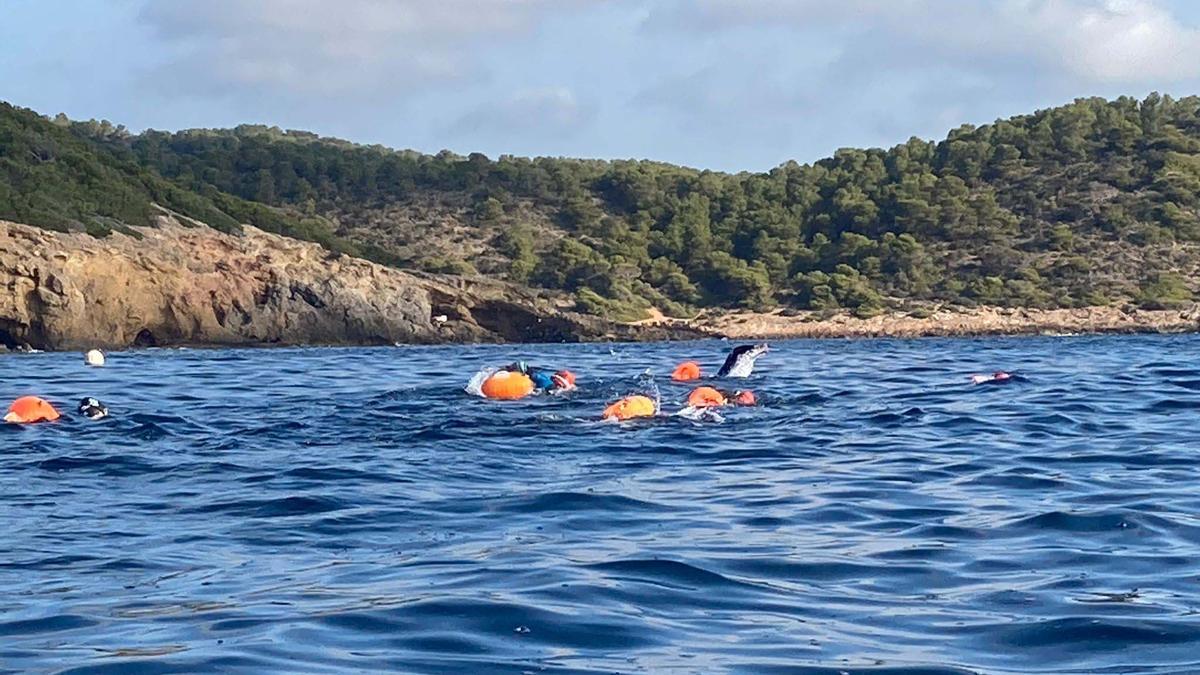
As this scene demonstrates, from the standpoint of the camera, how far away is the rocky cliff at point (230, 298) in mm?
47125

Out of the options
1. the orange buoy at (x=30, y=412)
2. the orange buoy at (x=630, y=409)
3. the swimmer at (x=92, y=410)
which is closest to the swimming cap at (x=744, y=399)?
the orange buoy at (x=630, y=409)

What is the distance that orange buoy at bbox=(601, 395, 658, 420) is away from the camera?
17391mm

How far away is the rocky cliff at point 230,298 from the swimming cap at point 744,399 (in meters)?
32.6

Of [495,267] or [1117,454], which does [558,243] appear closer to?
[495,267]

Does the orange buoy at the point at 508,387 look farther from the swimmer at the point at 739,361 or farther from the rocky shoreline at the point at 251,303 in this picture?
the rocky shoreline at the point at 251,303

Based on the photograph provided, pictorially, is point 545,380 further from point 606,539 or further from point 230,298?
point 230,298

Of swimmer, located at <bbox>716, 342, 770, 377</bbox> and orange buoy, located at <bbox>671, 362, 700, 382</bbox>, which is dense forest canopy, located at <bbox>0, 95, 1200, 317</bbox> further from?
orange buoy, located at <bbox>671, 362, 700, 382</bbox>

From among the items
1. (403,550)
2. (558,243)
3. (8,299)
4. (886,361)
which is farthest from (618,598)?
(558,243)

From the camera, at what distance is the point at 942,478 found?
12.6 metres

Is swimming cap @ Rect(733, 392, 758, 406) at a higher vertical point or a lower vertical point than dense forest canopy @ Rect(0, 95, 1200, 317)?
lower

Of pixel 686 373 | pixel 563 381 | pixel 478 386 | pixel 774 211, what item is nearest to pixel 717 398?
pixel 563 381

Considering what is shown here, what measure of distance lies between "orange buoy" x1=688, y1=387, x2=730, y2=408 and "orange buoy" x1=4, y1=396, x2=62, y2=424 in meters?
7.62

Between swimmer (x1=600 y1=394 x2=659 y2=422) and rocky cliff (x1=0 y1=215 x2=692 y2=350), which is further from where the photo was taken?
rocky cliff (x1=0 y1=215 x2=692 y2=350)

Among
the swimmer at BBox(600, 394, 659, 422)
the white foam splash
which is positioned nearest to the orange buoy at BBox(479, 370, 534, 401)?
the white foam splash
